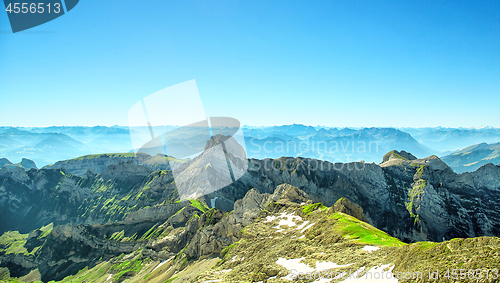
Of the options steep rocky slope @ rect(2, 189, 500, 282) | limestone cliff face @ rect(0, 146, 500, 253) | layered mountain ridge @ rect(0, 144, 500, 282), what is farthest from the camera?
limestone cliff face @ rect(0, 146, 500, 253)

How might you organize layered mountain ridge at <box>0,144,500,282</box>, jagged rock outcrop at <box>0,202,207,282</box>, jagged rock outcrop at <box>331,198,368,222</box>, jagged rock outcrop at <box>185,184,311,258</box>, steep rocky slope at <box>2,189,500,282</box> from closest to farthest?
steep rocky slope at <box>2,189,500,282</box>, jagged rock outcrop at <box>331,198,368,222</box>, jagged rock outcrop at <box>185,184,311,258</box>, layered mountain ridge at <box>0,144,500,282</box>, jagged rock outcrop at <box>0,202,207,282</box>

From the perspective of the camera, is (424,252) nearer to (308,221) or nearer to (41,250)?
(308,221)

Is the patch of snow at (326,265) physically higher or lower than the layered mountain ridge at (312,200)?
higher

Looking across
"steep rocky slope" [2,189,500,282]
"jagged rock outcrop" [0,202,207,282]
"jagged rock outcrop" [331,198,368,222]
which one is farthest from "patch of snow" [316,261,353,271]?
"jagged rock outcrop" [0,202,207,282]

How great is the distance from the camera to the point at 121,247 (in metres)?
124

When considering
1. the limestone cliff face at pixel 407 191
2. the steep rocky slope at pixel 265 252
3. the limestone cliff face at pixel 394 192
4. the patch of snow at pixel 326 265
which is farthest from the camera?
the limestone cliff face at pixel 394 192

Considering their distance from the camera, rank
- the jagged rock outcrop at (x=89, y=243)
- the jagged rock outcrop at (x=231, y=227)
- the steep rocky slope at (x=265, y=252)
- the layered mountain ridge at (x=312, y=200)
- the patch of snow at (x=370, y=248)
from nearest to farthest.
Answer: the steep rocky slope at (x=265, y=252) < the patch of snow at (x=370, y=248) < the jagged rock outcrop at (x=231, y=227) < the layered mountain ridge at (x=312, y=200) < the jagged rock outcrop at (x=89, y=243)

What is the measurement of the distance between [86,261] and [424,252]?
152848 millimetres

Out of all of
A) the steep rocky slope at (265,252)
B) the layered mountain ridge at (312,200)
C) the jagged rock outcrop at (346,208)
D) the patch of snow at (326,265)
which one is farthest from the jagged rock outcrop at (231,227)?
the patch of snow at (326,265)

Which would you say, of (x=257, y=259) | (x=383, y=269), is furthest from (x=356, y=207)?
(x=383, y=269)

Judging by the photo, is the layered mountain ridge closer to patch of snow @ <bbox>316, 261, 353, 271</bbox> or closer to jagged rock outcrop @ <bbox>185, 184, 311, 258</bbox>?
jagged rock outcrop @ <bbox>185, 184, 311, 258</bbox>

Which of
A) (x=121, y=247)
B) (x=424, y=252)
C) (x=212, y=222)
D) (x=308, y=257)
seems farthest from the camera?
(x=121, y=247)

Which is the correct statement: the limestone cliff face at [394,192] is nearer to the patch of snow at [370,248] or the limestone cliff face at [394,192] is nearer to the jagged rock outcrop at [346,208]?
the jagged rock outcrop at [346,208]

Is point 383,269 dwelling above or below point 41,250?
above
